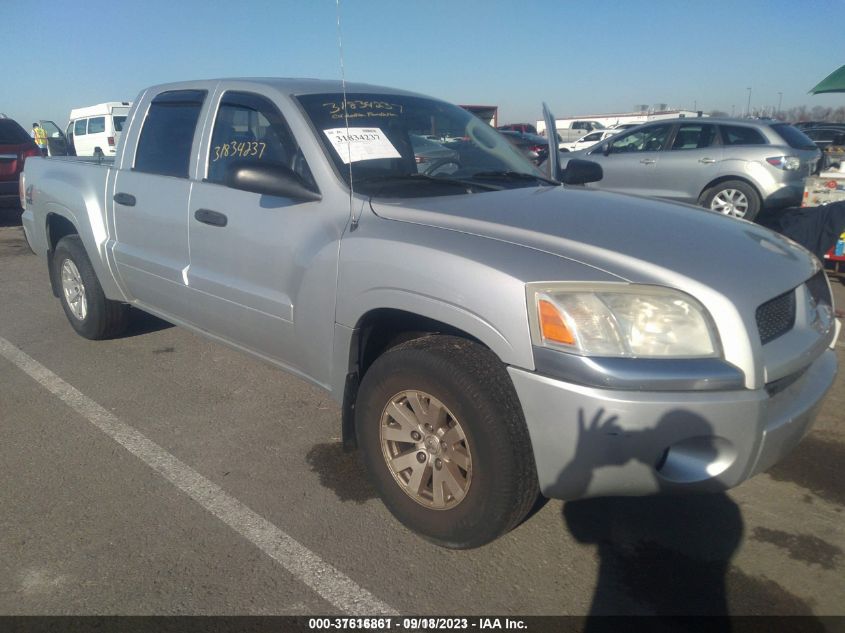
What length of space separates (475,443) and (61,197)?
390cm

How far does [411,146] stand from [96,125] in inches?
798

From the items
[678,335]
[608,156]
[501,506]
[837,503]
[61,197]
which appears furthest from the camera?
[608,156]

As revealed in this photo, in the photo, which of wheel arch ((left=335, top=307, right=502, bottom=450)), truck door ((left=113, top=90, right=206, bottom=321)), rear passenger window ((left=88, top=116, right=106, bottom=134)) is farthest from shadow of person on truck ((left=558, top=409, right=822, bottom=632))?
rear passenger window ((left=88, top=116, right=106, bottom=134))

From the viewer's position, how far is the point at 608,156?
34.4 ft

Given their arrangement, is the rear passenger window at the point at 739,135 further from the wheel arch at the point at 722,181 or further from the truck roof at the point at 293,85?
the truck roof at the point at 293,85

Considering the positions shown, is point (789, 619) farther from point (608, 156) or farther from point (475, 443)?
point (608, 156)

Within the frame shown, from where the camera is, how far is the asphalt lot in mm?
2447

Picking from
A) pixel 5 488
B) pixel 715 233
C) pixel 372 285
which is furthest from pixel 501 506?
pixel 5 488

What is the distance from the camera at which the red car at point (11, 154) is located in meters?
11.4

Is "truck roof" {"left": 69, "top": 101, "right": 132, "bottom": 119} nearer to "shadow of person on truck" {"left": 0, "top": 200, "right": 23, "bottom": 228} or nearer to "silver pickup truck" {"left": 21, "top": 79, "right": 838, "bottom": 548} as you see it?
"shadow of person on truck" {"left": 0, "top": 200, "right": 23, "bottom": 228}

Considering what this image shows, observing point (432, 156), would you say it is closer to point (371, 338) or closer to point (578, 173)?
point (578, 173)

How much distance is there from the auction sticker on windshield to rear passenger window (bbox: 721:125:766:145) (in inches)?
299

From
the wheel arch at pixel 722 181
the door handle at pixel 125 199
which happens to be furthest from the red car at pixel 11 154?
the wheel arch at pixel 722 181

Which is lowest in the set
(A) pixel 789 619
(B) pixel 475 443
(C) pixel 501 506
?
(A) pixel 789 619
